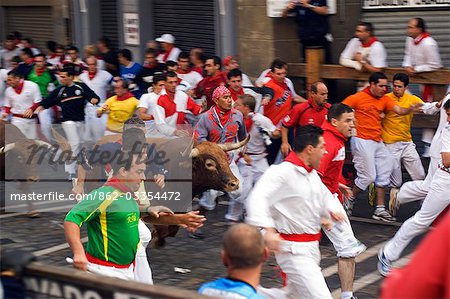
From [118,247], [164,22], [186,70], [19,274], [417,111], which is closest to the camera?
[19,274]

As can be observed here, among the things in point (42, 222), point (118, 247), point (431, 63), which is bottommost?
point (42, 222)

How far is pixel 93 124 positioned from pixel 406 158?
5260 millimetres

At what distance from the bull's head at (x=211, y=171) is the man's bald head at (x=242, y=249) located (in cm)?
534

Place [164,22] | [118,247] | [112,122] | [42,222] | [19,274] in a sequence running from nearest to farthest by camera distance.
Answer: [19,274] → [118,247] → [42,222] → [112,122] → [164,22]

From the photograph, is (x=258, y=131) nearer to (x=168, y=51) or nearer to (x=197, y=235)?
(x=197, y=235)

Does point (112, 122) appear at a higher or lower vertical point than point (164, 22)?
lower

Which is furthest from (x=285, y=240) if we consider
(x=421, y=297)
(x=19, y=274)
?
(x=421, y=297)

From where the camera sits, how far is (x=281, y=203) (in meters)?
7.14

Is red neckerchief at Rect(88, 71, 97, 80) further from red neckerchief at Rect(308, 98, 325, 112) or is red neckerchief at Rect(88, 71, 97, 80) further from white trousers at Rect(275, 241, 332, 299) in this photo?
white trousers at Rect(275, 241, 332, 299)

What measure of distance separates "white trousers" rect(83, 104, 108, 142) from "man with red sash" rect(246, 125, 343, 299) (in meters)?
7.59

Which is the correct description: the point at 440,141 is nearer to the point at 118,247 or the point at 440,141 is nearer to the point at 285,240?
the point at 285,240

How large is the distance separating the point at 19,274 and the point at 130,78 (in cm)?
1090

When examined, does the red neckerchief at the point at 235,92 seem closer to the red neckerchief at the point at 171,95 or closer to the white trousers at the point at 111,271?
the red neckerchief at the point at 171,95

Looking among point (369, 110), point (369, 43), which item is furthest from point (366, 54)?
point (369, 110)
